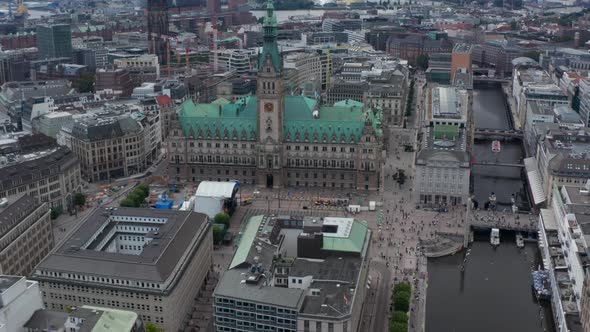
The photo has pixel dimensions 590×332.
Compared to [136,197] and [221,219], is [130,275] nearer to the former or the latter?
[221,219]

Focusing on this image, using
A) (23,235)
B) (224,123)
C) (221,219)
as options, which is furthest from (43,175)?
(224,123)

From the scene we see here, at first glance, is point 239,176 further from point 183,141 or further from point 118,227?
point 118,227

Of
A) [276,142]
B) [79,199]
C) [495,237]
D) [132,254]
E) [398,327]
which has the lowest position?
[495,237]

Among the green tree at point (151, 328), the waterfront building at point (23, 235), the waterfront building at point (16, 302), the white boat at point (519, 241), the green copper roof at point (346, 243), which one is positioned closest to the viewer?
the waterfront building at point (16, 302)

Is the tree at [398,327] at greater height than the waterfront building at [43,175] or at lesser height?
lesser

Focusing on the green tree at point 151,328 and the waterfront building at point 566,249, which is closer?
the green tree at point 151,328

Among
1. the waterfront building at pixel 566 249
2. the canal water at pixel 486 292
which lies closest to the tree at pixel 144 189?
the canal water at pixel 486 292

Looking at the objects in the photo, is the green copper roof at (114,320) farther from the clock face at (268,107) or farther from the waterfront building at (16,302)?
the clock face at (268,107)
